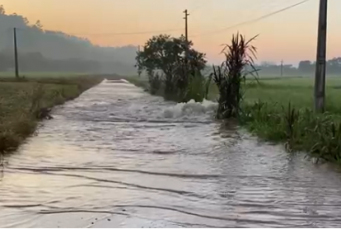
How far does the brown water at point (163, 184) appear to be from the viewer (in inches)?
172

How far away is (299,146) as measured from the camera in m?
7.97

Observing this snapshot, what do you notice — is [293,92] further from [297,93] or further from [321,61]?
[321,61]

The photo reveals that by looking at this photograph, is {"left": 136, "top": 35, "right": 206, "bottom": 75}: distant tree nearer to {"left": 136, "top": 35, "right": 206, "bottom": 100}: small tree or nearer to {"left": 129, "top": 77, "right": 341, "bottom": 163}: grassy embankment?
{"left": 136, "top": 35, "right": 206, "bottom": 100}: small tree

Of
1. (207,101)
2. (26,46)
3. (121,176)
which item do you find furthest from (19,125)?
(26,46)

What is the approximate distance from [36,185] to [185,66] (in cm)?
1410

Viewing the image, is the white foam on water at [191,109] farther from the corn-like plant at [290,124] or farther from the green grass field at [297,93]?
the corn-like plant at [290,124]

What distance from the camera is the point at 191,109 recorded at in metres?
14.7

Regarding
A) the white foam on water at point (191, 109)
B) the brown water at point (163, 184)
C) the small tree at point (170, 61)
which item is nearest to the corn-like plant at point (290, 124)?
the brown water at point (163, 184)

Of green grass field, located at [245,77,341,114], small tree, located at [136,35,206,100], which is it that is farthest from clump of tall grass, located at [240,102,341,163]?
small tree, located at [136,35,206,100]

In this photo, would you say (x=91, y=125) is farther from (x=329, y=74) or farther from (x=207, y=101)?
(x=329, y=74)

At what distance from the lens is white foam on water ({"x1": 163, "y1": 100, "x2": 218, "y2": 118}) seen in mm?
14213

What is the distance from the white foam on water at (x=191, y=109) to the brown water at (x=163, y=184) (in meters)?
4.11

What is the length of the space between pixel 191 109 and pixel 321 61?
466 cm

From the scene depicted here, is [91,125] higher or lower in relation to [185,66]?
lower
